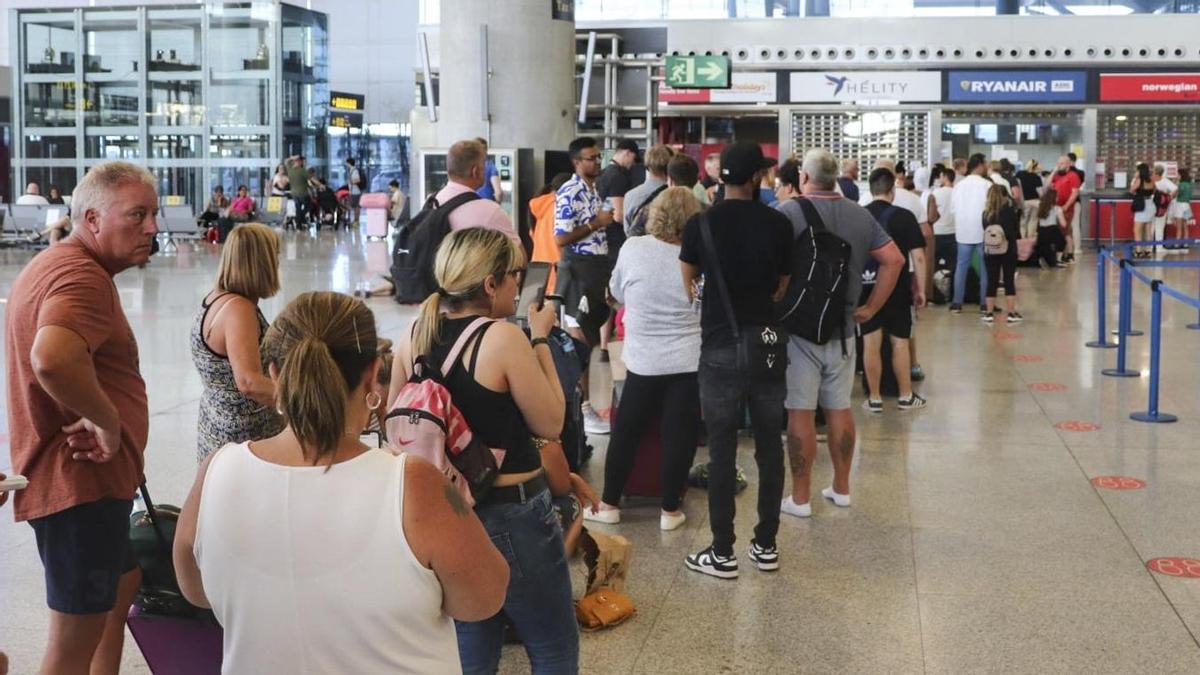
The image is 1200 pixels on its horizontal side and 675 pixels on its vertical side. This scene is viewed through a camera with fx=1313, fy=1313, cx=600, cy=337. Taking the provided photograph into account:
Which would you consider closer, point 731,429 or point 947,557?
point 731,429

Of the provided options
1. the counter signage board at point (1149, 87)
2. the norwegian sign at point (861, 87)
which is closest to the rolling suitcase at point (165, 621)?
the norwegian sign at point (861, 87)

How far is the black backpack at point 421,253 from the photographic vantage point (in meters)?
5.93

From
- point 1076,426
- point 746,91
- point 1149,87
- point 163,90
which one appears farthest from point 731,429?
point 163,90

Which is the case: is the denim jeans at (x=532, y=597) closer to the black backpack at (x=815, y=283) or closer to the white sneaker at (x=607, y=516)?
the black backpack at (x=815, y=283)

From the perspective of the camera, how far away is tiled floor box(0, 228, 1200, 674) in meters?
4.74

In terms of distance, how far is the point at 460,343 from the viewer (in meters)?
3.28

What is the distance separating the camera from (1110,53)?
80.1 feet

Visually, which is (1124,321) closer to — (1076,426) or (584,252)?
(1076,426)

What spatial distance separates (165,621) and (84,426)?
565 millimetres

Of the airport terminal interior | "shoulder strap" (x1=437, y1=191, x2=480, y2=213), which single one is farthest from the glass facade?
"shoulder strap" (x1=437, y1=191, x2=480, y2=213)

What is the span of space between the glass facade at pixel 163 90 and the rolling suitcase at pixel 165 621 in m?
32.4

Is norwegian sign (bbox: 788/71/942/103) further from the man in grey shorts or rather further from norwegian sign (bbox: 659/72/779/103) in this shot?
the man in grey shorts

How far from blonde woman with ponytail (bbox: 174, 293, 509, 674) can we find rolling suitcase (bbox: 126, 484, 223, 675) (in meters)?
1.13

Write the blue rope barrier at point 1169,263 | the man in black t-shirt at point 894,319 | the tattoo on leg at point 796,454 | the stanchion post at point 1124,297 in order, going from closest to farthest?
the tattoo on leg at point 796,454 < the man in black t-shirt at point 894,319 < the stanchion post at point 1124,297 < the blue rope barrier at point 1169,263
